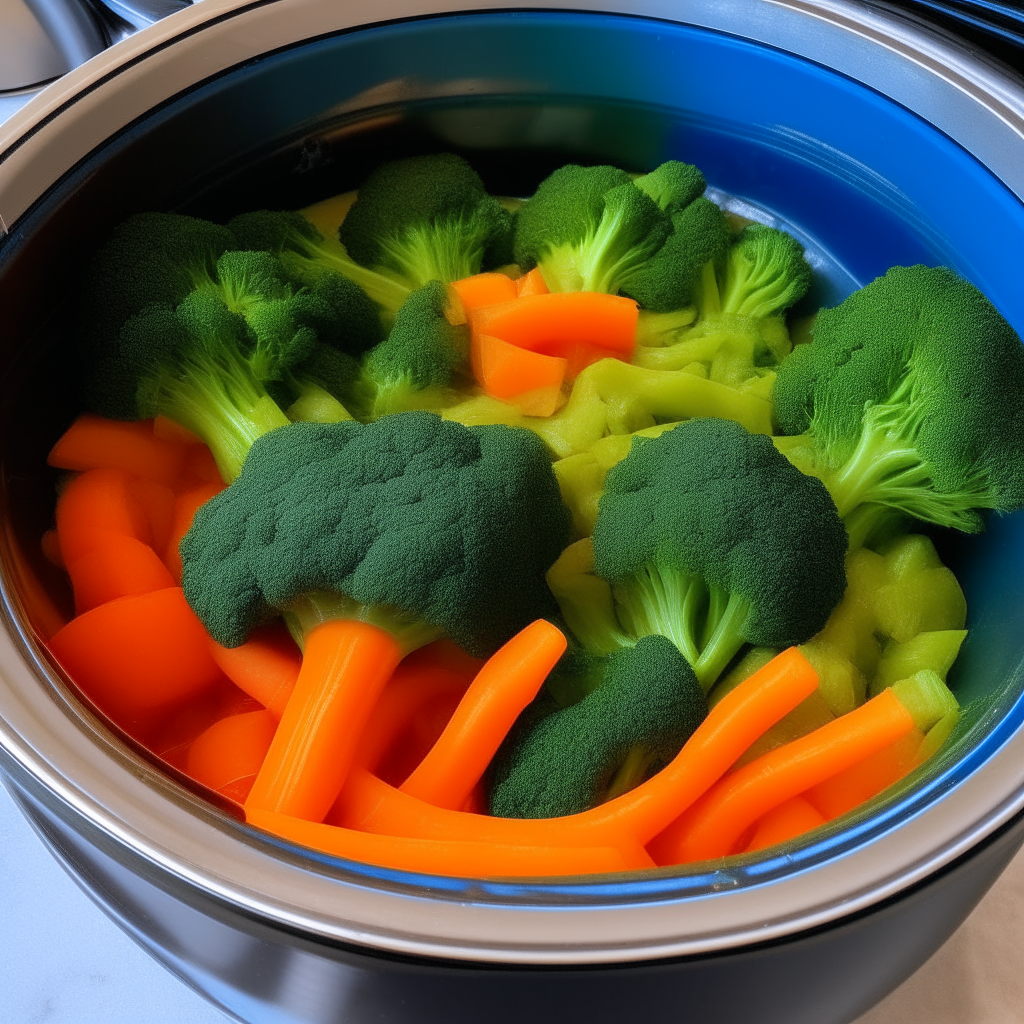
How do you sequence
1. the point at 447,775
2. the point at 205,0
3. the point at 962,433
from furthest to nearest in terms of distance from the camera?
1. the point at 205,0
2. the point at 962,433
3. the point at 447,775

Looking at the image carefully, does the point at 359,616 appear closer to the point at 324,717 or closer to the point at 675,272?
the point at 324,717

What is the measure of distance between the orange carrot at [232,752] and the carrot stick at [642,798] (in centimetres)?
8

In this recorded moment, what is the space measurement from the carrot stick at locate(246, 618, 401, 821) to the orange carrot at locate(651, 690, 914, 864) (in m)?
0.23

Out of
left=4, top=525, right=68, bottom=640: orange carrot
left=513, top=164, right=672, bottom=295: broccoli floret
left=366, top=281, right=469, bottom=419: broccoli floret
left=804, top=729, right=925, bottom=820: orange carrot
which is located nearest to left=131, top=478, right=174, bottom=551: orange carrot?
left=4, top=525, right=68, bottom=640: orange carrot

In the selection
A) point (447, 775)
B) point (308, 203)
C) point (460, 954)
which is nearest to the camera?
point (460, 954)

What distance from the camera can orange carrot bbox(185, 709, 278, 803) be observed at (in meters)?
0.69

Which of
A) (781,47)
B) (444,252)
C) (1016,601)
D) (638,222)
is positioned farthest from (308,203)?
(1016,601)

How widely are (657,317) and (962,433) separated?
36 centimetres

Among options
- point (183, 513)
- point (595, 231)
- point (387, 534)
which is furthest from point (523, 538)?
point (595, 231)

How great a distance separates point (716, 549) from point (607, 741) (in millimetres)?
169

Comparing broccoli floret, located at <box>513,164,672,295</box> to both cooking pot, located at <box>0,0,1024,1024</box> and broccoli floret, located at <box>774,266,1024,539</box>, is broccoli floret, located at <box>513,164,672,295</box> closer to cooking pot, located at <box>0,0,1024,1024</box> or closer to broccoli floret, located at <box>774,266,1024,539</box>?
cooking pot, located at <box>0,0,1024,1024</box>

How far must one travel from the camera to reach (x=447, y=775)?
0.67 m

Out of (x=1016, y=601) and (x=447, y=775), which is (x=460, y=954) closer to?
(x=447, y=775)

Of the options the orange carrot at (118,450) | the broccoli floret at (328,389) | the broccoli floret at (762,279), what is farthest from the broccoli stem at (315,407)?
the broccoli floret at (762,279)
